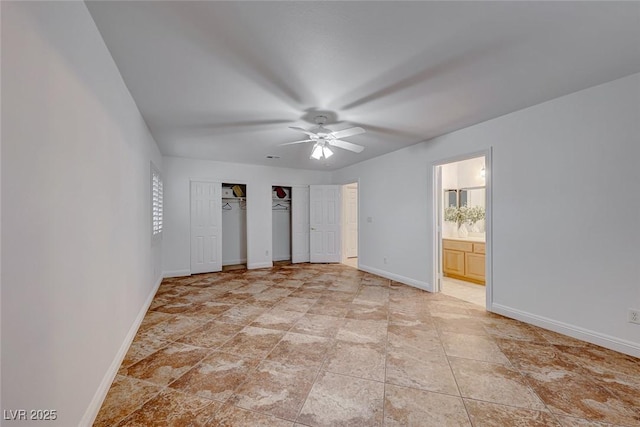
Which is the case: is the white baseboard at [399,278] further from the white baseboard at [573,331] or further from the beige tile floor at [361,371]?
the white baseboard at [573,331]

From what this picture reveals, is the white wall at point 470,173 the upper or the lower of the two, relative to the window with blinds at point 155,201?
upper

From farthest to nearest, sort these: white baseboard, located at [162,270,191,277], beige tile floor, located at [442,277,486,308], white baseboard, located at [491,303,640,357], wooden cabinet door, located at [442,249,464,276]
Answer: white baseboard, located at [162,270,191,277] < wooden cabinet door, located at [442,249,464,276] < beige tile floor, located at [442,277,486,308] < white baseboard, located at [491,303,640,357]

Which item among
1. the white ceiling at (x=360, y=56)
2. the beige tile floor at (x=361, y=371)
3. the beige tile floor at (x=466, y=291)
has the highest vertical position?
the white ceiling at (x=360, y=56)

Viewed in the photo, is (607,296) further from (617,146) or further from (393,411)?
(393,411)

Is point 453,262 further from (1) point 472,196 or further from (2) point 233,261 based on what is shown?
(2) point 233,261

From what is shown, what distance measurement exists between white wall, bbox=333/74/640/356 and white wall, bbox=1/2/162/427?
4.06 metres

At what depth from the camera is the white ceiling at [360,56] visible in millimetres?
1622

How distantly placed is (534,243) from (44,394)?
4.12 metres

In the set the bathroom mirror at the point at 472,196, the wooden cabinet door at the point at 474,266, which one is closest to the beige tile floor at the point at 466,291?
the wooden cabinet door at the point at 474,266

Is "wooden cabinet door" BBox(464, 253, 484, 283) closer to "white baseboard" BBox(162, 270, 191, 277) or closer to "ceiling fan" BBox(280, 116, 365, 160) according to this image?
"ceiling fan" BBox(280, 116, 365, 160)

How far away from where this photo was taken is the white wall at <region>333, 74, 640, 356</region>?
2.45 metres

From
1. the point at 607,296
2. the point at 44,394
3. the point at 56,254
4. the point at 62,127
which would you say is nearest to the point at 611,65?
the point at 607,296

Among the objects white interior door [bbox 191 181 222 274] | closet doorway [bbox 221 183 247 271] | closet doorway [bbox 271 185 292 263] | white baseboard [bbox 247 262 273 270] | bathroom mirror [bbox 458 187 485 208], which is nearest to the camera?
bathroom mirror [bbox 458 187 485 208]

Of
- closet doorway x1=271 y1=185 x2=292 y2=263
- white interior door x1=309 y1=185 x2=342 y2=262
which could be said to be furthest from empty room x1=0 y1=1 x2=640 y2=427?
closet doorway x1=271 y1=185 x2=292 y2=263
